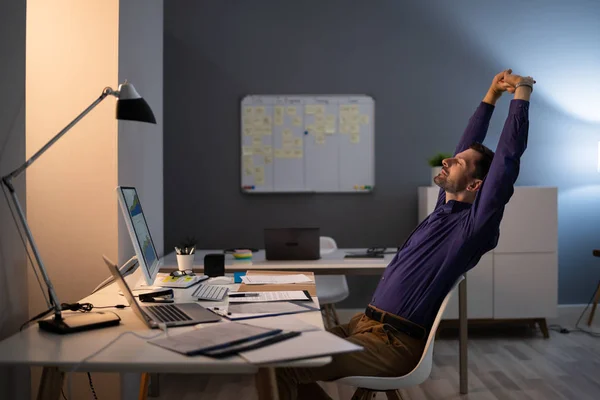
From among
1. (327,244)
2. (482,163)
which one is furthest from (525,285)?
(482,163)

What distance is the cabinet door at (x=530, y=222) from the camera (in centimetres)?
463

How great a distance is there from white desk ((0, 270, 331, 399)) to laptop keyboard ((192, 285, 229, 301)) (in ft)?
1.53

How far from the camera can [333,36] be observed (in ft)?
16.8

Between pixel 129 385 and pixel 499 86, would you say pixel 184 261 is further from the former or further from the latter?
pixel 499 86

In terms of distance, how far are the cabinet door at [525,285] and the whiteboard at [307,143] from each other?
1.28 m

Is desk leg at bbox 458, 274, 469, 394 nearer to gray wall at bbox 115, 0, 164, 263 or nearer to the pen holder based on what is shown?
the pen holder

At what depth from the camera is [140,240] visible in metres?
2.23

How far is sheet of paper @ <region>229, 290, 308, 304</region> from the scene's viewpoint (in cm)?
224

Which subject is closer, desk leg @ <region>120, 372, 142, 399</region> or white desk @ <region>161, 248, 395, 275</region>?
desk leg @ <region>120, 372, 142, 399</region>

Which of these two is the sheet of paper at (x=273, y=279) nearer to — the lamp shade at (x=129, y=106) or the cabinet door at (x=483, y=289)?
the lamp shade at (x=129, y=106)

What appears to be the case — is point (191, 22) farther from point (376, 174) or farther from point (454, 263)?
point (454, 263)

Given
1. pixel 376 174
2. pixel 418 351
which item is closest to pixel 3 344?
pixel 418 351

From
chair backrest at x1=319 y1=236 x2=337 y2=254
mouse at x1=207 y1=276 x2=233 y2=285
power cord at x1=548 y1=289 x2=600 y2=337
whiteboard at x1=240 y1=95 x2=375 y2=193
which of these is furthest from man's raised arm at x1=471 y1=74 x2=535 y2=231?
power cord at x1=548 y1=289 x2=600 y2=337

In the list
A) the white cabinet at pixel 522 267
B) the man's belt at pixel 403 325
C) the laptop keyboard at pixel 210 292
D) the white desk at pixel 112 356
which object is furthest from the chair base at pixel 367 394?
the white cabinet at pixel 522 267
